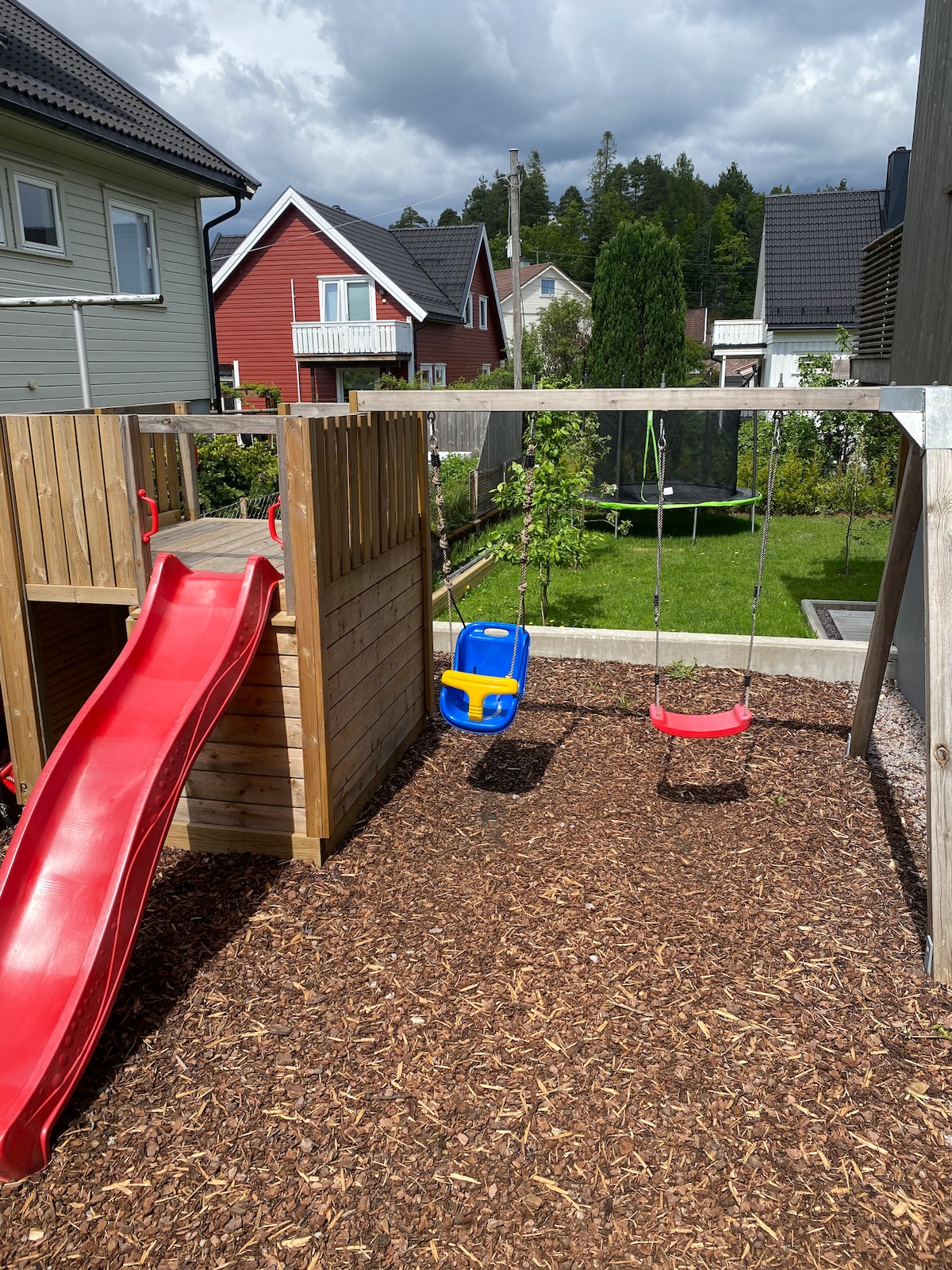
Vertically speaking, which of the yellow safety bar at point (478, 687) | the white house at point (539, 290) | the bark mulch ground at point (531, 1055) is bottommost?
the bark mulch ground at point (531, 1055)

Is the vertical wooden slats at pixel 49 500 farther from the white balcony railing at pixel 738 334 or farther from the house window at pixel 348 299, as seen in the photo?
the white balcony railing at pixel 738 334

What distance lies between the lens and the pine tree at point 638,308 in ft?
112

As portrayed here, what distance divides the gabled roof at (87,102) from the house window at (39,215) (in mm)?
840

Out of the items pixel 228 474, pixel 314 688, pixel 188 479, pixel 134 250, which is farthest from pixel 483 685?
pixel 134 250

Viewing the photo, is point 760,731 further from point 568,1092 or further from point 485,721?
point 568,1092

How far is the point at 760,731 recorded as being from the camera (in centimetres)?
704

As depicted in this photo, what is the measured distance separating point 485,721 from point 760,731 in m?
2.57

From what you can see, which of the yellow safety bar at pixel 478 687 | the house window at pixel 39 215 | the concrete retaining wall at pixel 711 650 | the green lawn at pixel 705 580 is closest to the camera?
the yellow safety bar at pixel 478 687

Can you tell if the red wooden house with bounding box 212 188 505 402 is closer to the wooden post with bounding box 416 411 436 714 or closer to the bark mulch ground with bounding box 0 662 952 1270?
the wooden post with bounding box 416 411 436 714

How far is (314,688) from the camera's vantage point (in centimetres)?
503

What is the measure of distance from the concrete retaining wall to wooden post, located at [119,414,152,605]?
3.77 metres

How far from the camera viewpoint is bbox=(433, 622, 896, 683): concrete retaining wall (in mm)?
8117

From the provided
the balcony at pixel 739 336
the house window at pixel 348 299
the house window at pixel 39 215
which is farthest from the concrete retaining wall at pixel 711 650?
the balcony at pixel 739 336

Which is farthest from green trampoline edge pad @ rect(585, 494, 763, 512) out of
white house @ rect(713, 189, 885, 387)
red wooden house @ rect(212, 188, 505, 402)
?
red wooden house @ rect(212, 188, 505, 402)
